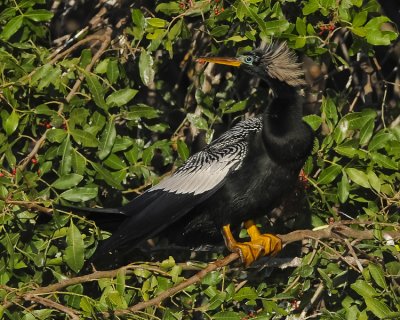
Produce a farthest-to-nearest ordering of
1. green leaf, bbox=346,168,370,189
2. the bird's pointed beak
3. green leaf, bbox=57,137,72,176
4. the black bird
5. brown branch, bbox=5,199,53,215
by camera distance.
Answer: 1. the bird's pointed beak
2. the black bird
3. green leaf, bbox=346,168,370,189
4. green leaf, bbox=57,137,72,176
5. brown branch, bbox=5,199,53,215

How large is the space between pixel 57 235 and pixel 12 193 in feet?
0.85

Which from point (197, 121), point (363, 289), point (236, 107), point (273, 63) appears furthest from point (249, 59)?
point (363, 289)

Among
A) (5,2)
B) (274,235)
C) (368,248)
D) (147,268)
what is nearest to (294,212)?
(274,235)

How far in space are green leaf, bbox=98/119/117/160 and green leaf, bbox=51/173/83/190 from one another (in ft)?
0.84

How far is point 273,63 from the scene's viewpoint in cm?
454

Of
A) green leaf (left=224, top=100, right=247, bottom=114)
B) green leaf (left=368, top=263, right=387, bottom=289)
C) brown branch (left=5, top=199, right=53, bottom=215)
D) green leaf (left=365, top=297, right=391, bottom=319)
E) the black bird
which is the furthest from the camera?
green leaf (left=224, top=100, right=247, bottom=114)

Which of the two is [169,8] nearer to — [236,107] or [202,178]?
[236,107]

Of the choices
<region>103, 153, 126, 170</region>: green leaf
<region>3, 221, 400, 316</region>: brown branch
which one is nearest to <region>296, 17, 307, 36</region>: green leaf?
<region>3, 221, 400, 316</region>: brown branch

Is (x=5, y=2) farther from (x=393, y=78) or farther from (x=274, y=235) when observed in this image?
(x=393, y=78)

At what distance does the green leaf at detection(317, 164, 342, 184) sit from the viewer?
429 cm

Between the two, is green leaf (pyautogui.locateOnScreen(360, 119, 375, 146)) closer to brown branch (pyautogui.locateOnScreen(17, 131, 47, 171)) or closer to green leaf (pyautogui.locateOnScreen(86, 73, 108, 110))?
green leaf (pyautogui.locateOnScreen(86, 73, 108, 110))

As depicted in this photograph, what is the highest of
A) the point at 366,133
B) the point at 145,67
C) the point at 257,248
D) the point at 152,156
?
the point at 145,67

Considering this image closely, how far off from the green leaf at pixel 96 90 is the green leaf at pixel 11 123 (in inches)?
12.4

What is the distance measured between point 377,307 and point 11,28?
182 cm
